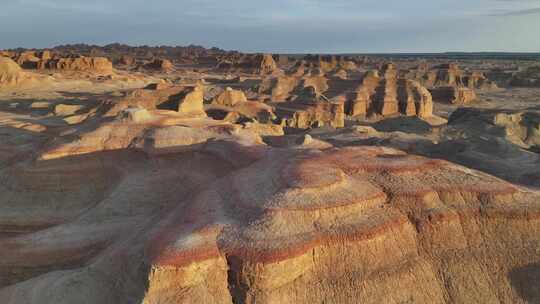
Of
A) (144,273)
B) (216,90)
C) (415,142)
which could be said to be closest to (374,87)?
(216,90)

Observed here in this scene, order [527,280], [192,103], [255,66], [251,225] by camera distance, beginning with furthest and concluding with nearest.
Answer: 1. [255,66]
2. [192,103]
3. [527,280]
4. [251,225]

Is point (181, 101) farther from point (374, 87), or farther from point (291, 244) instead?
point (374, 87)

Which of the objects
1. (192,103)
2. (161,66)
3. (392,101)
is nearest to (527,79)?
(392,101)

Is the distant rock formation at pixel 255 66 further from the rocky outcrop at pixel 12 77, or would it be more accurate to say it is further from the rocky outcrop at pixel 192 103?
the rocky outcrop at pixel 192 103

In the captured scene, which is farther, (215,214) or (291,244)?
(215,214)

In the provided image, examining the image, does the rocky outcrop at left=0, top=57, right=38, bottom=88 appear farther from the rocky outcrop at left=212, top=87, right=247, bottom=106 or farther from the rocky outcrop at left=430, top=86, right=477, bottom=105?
the rocky outcrop at left=430, top=86, right=477, bottom=105

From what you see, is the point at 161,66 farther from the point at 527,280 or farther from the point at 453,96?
the point at 527,280

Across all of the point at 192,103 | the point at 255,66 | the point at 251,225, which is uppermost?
the point at 255,66

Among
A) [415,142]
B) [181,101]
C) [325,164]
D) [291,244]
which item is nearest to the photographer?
[291,244]

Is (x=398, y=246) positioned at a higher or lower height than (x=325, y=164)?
lower
